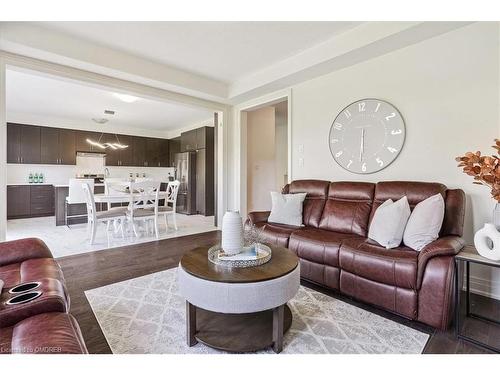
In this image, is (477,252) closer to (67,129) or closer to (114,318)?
(114,318)

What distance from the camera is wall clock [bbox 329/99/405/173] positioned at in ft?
9.40

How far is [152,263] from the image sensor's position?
10.2ft

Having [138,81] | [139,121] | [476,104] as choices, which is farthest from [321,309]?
[139,121]

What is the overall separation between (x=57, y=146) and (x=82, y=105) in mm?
1880

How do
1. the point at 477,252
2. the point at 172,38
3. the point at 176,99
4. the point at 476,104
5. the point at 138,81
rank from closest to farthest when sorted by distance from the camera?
the point at 477,252
the point at 476,104
the point at 172,38
the point at 138,81
the point at 176,99

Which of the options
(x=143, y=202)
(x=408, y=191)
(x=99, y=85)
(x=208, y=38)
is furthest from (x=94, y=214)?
(x=408, y=191)

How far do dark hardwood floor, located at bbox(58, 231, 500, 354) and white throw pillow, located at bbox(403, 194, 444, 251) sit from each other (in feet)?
1.91

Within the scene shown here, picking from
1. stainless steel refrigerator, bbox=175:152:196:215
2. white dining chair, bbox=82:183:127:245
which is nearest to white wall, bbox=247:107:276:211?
stainless steel refrigerator, bbox=175:152:196:215

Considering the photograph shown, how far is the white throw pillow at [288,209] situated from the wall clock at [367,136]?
0.78 m

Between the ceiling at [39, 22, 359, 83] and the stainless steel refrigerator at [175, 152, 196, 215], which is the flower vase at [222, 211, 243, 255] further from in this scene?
the stainless steel refrigerator at [175, 152, 196, 215]

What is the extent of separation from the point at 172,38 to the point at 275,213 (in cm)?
235

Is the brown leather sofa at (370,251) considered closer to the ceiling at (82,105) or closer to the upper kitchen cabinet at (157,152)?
the ceiling at (82,105)
